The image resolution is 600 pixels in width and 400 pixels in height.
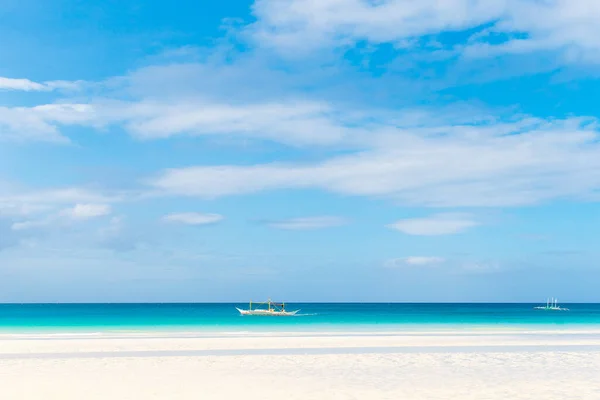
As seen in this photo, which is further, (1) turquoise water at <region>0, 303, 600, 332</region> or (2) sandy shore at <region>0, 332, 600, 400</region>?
(1) turquoise water at <region>0, 303, 600, 332</region>

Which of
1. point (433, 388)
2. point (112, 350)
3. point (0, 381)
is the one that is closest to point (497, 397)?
point (433, 388)

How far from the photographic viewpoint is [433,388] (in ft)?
56.0

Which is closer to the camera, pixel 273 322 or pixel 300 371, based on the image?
pixel 300 371

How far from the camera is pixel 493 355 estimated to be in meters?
25.6

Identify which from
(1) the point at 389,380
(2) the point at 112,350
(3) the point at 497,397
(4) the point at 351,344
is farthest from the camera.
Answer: (4) the point at 351,344

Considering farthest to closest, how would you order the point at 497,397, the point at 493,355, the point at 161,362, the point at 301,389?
the point at 493,355 → the point at 161,362 → the point at 301,389 → the point at 497,397

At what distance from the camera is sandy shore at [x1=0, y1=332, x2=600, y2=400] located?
16.5 metres

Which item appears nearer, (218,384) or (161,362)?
(218,384)

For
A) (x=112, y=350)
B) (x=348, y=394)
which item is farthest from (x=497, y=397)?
(x=112, y=350)

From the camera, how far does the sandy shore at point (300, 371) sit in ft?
54.2

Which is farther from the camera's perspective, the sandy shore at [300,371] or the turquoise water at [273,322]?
the turquoise water at [273,322]

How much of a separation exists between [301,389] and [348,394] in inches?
54.3

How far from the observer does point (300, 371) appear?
20.6 meters

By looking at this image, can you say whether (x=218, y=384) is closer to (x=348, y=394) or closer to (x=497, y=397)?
(x=348, y=394)
